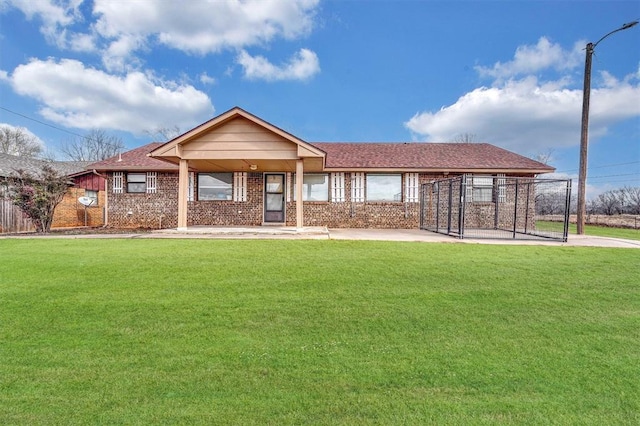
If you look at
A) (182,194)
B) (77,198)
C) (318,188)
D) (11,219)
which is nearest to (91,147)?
(77,198)

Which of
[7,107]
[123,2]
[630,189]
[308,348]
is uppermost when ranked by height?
[123,2]

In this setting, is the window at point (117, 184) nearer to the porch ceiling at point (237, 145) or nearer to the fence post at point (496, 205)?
the porch ceiling at point (237, 145)

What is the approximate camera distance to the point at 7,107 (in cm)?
1948

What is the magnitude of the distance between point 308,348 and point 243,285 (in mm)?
2088

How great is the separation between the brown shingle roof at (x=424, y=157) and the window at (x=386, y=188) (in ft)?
2.05

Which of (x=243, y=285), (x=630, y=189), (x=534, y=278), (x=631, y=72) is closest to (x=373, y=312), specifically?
(x=243, y=285)

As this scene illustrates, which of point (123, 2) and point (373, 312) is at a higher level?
point (123, 2)

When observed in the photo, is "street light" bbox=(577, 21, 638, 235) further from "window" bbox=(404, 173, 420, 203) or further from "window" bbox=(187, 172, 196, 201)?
"window" bbox=(187, 172, 196, 201)

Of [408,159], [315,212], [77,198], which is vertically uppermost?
[408,159]

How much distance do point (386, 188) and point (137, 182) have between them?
36.8 ft

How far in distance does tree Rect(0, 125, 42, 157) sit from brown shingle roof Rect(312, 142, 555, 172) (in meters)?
32.5

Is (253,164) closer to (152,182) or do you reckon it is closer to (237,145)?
(237,145)

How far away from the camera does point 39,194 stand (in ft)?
38.3

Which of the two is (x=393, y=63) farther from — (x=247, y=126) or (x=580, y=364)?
(x=580, y=364)
